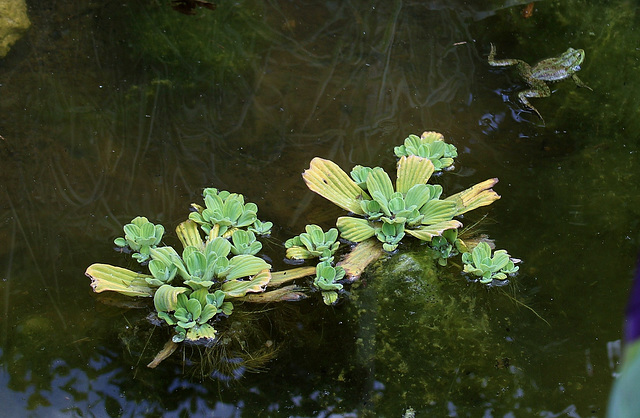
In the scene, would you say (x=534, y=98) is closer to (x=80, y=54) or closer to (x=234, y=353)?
(x=234, y=353)

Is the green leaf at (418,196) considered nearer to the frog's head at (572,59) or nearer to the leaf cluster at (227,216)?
the leaf cluster at (227,216)

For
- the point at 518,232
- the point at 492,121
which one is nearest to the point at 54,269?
the point at 518,232

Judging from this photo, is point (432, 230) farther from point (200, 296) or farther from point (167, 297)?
point (167, 297)

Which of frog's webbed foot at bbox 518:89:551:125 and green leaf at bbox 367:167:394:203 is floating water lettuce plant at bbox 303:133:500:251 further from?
frog's webbed foot at bbox 518:89:551:125

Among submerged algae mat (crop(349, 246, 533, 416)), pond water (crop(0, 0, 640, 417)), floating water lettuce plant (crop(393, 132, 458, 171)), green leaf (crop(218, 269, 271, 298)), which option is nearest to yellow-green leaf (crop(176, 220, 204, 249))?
pond water (crop(0, 0, 640, 417))

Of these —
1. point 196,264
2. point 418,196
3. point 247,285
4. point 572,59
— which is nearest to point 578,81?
point 572,59
